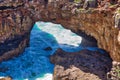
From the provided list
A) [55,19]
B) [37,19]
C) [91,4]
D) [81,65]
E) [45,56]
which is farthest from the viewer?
[37,19]

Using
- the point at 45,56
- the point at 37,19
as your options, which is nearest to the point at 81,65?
the point at 45,56

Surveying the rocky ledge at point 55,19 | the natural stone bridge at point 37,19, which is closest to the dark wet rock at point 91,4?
the rocky ledge at point 55,19

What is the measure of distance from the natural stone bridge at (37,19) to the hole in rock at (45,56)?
1203mm

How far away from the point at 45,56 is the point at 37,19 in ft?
13.6

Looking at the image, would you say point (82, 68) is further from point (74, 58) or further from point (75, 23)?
point (75, 23)

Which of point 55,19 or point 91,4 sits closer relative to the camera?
point 91,4

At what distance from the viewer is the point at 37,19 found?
106 feet

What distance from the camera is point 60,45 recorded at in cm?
3475

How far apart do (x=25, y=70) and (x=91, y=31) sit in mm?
7894

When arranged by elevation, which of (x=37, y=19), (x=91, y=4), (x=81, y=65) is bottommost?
(x=81, y=65)

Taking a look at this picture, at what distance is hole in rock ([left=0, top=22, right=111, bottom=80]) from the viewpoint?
29.1 metres

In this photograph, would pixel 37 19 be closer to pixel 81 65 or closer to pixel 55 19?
pixel 55 19

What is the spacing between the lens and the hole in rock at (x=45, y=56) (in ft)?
95.6

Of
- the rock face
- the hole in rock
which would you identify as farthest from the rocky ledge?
the hole in rock
